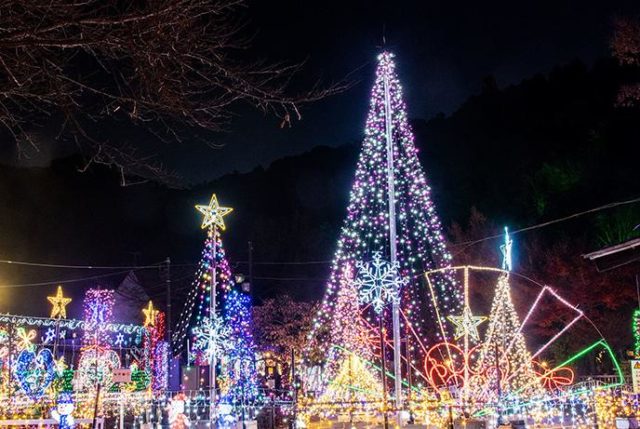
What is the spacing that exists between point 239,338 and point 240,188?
25650 millimetres

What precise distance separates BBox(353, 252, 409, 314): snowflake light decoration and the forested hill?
699 inches

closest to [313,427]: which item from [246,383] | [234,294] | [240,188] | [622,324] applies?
[246,383]

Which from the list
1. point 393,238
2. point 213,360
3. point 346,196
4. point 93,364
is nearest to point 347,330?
point 213,360

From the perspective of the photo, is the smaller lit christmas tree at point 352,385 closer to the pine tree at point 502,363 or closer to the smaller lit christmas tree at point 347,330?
the smaller lit christmas tree at point 347,330

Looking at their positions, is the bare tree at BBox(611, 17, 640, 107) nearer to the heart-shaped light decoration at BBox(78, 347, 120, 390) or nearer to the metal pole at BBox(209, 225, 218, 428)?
the metal pole at BBox(209, 225, 218, 428)

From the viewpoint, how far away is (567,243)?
2888cm

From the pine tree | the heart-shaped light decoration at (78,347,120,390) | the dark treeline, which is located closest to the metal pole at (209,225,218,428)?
the pine tree

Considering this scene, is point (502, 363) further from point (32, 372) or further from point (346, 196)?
point (346, 196)

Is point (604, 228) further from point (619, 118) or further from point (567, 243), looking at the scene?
point (619, 118)

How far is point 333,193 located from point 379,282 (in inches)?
1536

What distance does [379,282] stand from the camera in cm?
1315

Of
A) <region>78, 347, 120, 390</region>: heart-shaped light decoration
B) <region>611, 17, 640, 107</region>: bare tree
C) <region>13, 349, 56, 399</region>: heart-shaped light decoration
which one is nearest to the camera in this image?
<region>611, 17, 640, 107</region>: bare tree

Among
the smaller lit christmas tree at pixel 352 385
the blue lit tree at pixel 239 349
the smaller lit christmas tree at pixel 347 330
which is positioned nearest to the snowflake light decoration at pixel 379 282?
the smaller lit christmas tree at pixel 352 385

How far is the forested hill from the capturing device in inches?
1410
